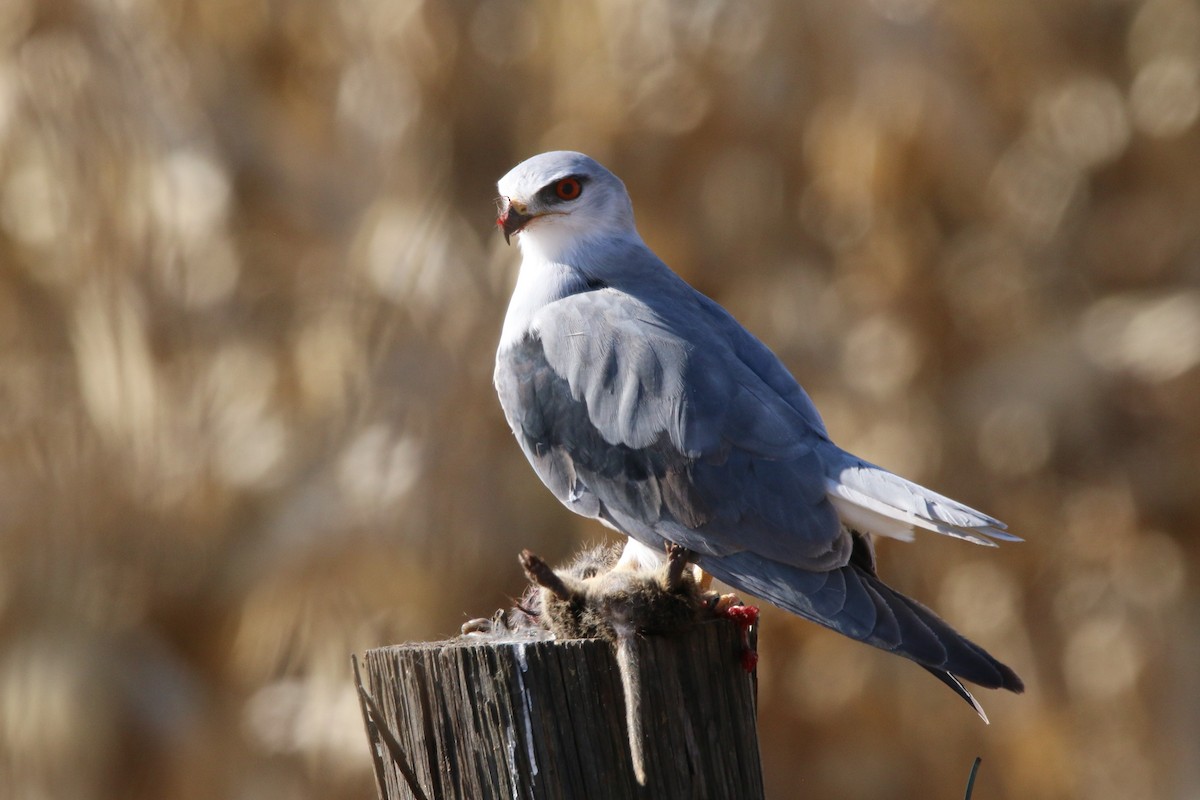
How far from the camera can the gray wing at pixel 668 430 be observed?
8.46 feet

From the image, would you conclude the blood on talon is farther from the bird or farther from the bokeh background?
the bokeh background

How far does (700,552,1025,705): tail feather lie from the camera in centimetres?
218

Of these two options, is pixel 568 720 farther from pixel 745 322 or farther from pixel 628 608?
pixel 745 322

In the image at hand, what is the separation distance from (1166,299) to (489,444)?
10.4ft

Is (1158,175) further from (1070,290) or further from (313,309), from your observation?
(313,309)

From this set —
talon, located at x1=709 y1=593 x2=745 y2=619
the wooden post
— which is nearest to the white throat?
talon, located at x1=709 y1=593 x2=745 y2=619

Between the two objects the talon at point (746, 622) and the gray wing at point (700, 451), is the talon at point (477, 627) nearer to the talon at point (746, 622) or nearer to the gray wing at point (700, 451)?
the gray wing at point (700, 451)

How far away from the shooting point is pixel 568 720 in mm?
2117

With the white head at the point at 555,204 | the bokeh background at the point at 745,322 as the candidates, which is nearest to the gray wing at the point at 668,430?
the white head at the point at 555,204

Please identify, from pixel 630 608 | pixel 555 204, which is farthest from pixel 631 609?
pixel 555 204

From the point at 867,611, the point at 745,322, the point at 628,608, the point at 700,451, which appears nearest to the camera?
the point at 628,608

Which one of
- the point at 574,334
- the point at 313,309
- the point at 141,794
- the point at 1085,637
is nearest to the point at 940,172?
the point at 1085,637

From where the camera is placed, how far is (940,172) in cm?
610

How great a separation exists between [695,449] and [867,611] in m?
0.51
